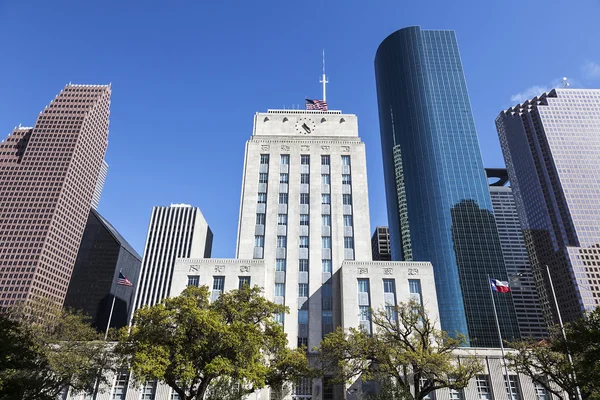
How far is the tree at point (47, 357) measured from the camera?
30.3m

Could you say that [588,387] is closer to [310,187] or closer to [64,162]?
[310,187]

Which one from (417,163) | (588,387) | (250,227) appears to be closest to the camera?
(588,387)

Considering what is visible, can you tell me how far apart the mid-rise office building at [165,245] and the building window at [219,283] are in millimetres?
97070

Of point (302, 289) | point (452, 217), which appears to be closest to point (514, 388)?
point (302, 289)

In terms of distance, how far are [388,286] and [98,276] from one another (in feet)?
542

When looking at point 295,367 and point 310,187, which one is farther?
point 310,187

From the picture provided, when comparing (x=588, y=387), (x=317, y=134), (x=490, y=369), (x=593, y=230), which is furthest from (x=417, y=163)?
(x=588, y=387)

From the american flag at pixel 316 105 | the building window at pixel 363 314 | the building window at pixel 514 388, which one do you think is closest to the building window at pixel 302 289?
the building window at pixel 363 314

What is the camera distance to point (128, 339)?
36.5 meters

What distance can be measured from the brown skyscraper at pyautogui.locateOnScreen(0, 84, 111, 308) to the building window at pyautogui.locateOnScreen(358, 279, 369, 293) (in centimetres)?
14734

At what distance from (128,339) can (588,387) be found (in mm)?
41004

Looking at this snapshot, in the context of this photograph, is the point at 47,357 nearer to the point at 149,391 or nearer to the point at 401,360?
the point at 149,391

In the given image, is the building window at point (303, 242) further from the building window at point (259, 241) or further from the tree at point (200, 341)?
the tree at point (200, 341)

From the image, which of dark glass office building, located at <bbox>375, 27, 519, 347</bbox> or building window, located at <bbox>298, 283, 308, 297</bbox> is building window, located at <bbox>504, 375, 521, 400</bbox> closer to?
building window, located at <bbox>298, 283, 308, 297</bbox>
